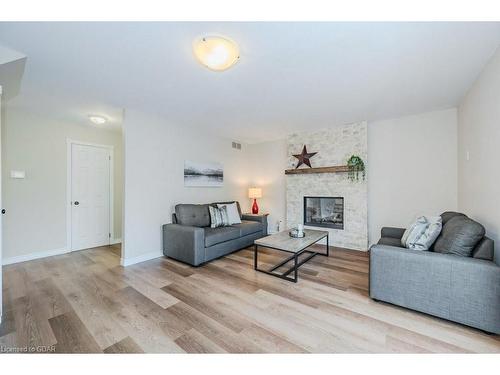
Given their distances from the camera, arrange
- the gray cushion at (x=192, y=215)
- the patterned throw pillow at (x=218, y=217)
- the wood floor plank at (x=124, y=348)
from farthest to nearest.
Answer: the patterned throw pillow at (x=218, y=217) → the gray cushion at (x=192, y=215) → the wood floor plank at (x=124, y=348)

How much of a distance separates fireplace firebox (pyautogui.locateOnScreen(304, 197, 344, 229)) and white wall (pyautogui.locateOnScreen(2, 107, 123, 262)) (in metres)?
4.58

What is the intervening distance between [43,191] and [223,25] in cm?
392

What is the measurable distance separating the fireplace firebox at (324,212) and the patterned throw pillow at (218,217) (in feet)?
5.86

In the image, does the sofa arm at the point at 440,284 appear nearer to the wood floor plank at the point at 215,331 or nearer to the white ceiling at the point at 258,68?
the wood floor plank at the point at 215,331

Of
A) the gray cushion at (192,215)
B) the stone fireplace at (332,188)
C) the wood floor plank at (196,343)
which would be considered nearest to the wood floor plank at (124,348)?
the wood floor plank at (196,343)

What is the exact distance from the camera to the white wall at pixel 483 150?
189 centimetres

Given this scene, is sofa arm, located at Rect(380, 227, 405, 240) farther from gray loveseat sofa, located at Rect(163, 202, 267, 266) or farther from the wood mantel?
gray loveseat sofa, located at Rect(163, 202, 267, 266)

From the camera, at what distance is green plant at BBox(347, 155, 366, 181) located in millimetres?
3857

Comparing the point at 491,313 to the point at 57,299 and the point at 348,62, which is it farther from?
the point at 57,299

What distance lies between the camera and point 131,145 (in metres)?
3.19

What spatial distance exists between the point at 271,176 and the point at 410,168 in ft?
8.95

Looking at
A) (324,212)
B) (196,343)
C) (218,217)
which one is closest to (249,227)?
(218,217)

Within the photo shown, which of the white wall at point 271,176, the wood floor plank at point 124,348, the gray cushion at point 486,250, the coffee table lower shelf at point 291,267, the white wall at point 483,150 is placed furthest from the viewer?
the white wall at point 271,176

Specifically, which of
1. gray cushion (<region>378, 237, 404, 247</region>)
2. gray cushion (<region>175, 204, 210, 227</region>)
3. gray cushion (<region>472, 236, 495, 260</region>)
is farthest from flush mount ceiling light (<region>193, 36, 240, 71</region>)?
gray cushion (<region>378, 237, 404, 247</region>)
